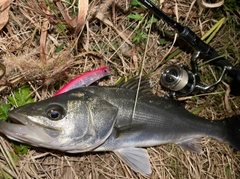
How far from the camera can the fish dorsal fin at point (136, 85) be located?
295 centimetres

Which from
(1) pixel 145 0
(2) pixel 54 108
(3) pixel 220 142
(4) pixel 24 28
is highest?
(4) pixel 24 28

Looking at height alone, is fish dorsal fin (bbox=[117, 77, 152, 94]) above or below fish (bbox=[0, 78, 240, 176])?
above

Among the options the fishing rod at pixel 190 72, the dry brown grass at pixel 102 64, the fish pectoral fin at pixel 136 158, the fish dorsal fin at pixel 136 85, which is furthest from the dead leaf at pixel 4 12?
the fish pectoral fin at pixel 136 158

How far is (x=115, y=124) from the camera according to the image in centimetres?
277

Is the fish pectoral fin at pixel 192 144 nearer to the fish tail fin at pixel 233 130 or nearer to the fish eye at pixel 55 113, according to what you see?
the fish tail fin at pixel 233 130

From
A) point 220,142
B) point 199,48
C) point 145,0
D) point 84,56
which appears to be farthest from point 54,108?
point 220,142

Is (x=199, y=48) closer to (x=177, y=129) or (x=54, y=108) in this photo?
(x=177, y=129)

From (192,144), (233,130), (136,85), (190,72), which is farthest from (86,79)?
(233,130)

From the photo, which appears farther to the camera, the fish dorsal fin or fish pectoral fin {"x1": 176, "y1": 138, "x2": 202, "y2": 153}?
fish pectoral fin {"x1": 176, "y1": 138, "x2": 202, "y2": 153}

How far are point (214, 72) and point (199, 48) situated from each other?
617mm

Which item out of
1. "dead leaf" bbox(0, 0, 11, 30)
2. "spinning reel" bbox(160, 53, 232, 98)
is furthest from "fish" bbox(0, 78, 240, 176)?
"dead leaf" bbox(0, 0, 11, 30)

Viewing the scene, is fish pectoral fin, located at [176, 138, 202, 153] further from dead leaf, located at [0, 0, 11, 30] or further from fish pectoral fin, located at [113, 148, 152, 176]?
dead leaf, located at [0, 0, 11, 30]

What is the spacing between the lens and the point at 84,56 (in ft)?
10.2

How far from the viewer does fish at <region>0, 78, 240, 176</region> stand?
2.44m
